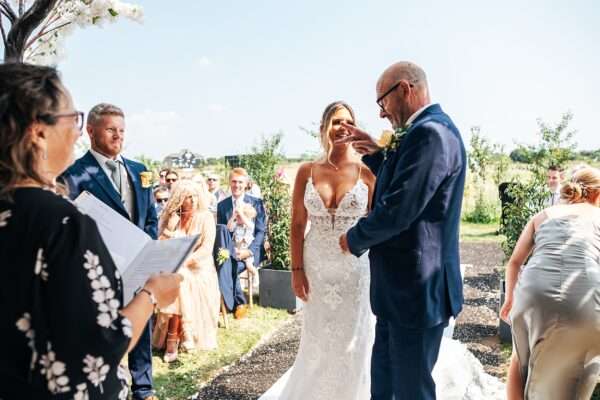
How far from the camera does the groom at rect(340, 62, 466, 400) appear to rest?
261 centimetres

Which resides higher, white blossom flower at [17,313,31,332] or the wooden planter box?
white blossom flower at [17,313,31,332]

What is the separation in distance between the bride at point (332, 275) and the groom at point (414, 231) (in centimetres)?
93

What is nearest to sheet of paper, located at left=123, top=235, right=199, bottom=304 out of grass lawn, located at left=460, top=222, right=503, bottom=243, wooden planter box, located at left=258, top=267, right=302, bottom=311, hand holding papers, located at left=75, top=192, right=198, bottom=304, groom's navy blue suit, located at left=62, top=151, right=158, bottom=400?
hand holding papers, located at left=75, top=192, right=198, bottom=304

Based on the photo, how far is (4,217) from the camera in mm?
1317

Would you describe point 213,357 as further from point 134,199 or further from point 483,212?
point 483,212

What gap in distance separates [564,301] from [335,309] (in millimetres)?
1577

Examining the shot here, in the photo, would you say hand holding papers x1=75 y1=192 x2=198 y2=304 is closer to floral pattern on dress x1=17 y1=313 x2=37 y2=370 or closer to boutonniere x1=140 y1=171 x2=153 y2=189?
floral pattern on dress x1=17 y1=313 x2=37 y2=370

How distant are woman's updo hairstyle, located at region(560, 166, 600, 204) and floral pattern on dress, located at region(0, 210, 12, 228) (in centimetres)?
333

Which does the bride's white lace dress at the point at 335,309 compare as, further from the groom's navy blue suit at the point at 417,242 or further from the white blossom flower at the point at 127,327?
the white blossom flower at the point at 127,327

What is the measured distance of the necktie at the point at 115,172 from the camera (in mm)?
4093

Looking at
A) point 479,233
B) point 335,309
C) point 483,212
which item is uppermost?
point 335,309

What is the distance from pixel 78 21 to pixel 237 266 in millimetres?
4335

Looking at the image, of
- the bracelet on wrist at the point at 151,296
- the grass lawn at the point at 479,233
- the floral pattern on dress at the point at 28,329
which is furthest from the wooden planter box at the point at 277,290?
the grass lawn at the point at 479,233

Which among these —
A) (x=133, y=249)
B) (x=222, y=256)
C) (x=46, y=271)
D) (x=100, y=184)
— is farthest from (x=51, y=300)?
(x=222, y=256)
